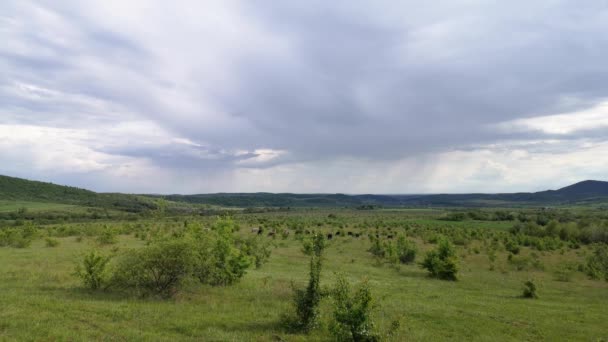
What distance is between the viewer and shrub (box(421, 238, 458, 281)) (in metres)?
26.5

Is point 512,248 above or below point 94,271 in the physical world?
below

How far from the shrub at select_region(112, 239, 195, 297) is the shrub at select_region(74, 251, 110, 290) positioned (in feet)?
A: 2.24

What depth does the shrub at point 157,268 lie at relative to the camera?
1444 centimetres

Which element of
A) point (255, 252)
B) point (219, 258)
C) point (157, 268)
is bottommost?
point (255, 252)

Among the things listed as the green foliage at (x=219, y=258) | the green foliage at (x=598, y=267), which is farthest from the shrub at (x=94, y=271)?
the green foliage at (x=598, y=267)

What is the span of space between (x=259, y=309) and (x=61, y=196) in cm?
14457

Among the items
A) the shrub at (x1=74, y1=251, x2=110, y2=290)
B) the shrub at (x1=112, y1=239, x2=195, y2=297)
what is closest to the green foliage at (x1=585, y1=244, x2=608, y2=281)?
the shrub at (x1=112, y1=239, x2=195, y2=297)

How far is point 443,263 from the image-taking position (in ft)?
87.0

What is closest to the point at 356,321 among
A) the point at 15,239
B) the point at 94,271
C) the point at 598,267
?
the point at 94,271

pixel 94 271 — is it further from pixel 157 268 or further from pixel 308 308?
pixel 308 308

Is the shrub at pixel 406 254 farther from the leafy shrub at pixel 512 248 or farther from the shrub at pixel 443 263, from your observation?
the leafy shrub at pixel 512 248

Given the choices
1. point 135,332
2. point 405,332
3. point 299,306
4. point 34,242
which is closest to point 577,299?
point 405,332

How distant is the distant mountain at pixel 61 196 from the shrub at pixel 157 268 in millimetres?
109185

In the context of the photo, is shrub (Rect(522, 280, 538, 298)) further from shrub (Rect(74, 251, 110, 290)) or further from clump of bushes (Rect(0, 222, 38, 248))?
clump of bushes (Rect(0, 222, 38, 248))
